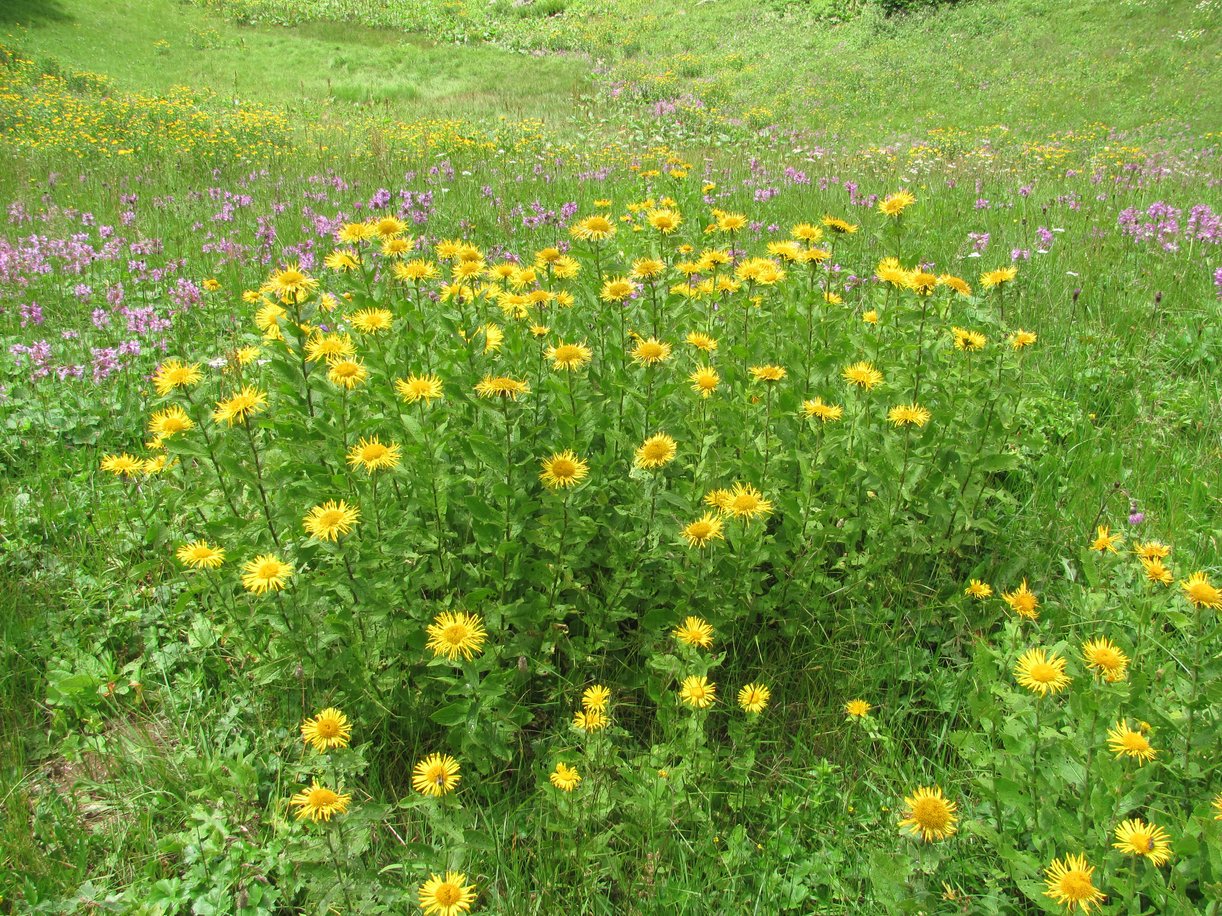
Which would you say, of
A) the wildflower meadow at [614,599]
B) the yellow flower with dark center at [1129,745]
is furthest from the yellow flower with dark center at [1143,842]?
the yellow flower with dark center at [1129,745]

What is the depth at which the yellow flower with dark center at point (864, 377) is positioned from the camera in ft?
7.54

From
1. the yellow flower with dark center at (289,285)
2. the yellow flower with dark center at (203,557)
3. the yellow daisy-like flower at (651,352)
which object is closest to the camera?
the yellow flower with dark center at (289,285)

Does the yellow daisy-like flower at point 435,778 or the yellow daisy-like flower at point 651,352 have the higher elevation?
the yellow daisy-like flower at point 651,352

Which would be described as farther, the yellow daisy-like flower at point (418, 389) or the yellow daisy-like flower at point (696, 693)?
the yellow daisy-like flower at point (418, 389)

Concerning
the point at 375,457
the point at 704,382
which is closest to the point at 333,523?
the point at 375,457

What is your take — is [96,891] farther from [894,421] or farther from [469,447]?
[894,421]

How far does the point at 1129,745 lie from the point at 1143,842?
Result: 18 cm

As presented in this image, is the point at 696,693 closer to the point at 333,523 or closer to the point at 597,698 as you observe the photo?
the point at 597,698

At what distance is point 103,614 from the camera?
2506 mm

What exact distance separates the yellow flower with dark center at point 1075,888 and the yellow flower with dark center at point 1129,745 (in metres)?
0.24

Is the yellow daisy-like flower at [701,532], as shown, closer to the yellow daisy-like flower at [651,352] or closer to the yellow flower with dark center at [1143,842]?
the yellow daisy-like flower at [651,352]

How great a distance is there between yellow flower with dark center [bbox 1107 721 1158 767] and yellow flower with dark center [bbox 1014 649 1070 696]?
0.13 m

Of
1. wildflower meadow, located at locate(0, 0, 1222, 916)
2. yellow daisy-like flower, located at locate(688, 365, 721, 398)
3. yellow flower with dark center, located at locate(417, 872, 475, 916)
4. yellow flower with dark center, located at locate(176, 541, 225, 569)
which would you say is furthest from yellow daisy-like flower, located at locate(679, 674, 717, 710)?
yellow flower with dark center, located at locate(176, 541, 225, 569)

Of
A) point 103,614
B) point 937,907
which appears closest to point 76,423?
point 103,614
